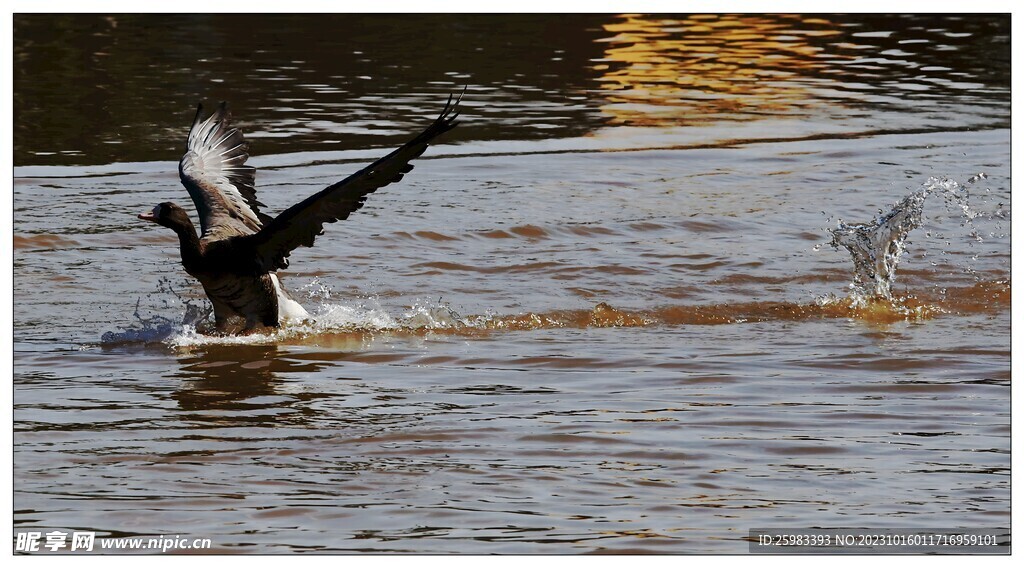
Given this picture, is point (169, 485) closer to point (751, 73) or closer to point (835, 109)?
point (835, 109)

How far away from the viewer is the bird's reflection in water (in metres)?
6.91

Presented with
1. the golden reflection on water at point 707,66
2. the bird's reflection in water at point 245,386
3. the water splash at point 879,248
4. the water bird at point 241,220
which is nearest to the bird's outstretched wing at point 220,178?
the water bird at point 241,220

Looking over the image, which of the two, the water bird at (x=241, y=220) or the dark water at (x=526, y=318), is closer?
the dark water at (x=526, y=318)

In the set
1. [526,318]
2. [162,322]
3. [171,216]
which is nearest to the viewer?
[171,216]

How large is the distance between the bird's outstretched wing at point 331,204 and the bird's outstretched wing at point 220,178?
59 cm

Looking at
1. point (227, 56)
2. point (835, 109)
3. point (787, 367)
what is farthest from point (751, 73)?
point (787, 367)

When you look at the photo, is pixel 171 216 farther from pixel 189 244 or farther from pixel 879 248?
pixel 879 248

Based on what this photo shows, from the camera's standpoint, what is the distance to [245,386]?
7531 millimetres

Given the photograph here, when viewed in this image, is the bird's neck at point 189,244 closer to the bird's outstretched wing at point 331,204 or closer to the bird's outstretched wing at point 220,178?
the bird's outstretched wing at point 331,204

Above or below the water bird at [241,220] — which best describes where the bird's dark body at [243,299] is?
below

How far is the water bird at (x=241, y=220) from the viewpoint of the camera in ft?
24.4

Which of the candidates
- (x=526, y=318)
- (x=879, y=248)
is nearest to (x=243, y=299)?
(x=526, y=318)

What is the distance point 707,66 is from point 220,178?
11.7 m

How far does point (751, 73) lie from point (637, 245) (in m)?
9.35
